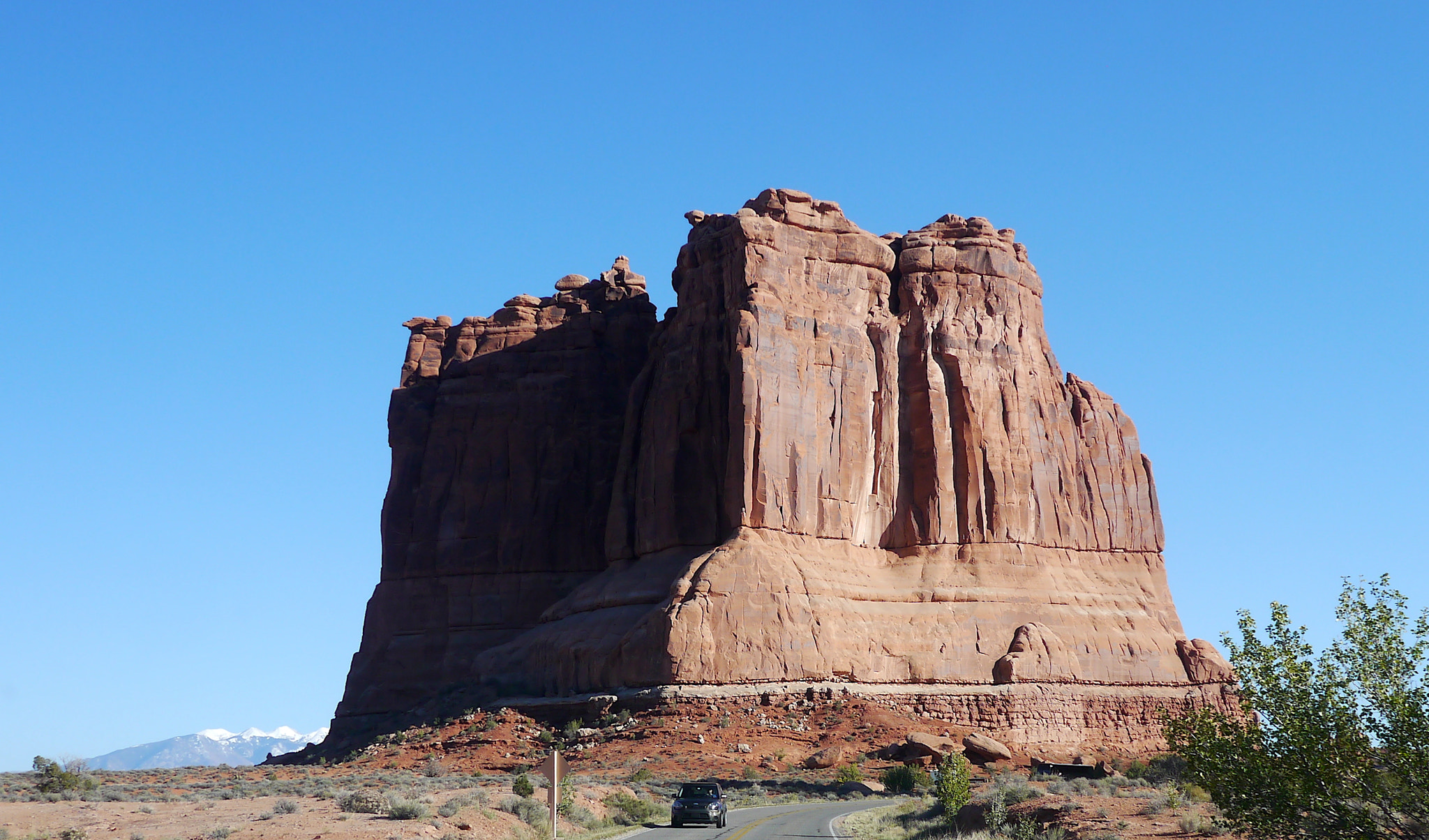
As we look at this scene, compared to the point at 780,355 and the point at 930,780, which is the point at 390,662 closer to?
the point at 780,355

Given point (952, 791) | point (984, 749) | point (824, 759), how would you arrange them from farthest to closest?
point (984, 749) → point (824, 759) → point (952, 791)

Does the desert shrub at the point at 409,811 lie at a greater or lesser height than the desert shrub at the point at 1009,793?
greater

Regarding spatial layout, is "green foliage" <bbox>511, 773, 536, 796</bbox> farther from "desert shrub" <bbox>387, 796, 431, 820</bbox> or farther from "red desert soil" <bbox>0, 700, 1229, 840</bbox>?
"desert shrub" <bbox>387, 796, 431, 820</bbox>

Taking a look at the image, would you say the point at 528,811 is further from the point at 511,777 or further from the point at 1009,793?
the point at 511,777

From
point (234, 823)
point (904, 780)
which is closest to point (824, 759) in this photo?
point (904, 780)

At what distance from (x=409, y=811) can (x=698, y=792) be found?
21.8 ft

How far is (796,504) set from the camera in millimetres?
63562

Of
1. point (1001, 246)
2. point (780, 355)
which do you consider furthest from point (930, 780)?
point (1001, 246)

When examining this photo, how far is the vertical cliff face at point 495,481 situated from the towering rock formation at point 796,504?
15 cm

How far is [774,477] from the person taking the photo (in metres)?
63.1

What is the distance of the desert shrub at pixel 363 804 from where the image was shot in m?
28.3

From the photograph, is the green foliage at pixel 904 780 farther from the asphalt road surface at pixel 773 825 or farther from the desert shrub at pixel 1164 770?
the desert shrub at pixel 1164 770

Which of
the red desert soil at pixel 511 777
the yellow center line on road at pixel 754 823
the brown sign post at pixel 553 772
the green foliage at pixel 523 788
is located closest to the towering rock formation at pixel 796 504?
the red desert soil at pixel 511 777

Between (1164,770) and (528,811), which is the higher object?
(528,811)
